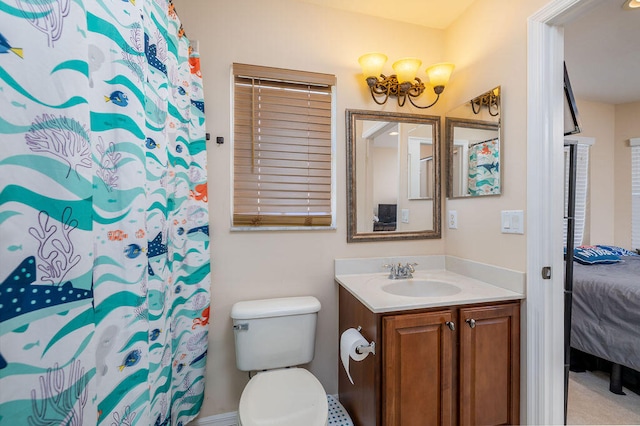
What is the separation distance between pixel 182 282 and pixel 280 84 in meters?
1.25

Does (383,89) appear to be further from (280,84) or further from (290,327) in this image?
(290,327)

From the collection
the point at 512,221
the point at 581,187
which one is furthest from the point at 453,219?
the point at 581,187

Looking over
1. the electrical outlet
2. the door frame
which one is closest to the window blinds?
the electrical outlet

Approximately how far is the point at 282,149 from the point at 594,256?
120 inches

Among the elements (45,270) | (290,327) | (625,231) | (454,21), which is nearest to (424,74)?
(454,21)

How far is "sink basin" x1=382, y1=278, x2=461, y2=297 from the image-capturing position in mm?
1603

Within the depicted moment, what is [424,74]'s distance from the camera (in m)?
1.90

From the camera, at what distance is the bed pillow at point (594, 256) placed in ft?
8.29

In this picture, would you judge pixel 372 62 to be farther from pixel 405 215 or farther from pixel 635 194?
pixel 635 194

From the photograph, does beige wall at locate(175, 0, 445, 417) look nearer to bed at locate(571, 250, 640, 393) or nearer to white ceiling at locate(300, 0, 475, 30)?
white ceiling at locate(300, 0, 475, 30)

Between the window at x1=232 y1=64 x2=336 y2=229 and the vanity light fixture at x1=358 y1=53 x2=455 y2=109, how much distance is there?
24 centimetres

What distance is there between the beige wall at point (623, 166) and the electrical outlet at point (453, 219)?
3.35 meters

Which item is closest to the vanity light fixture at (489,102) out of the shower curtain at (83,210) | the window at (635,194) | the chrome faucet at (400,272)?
the chrome faucet at (400,272)

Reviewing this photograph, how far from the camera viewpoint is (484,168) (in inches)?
61.9
